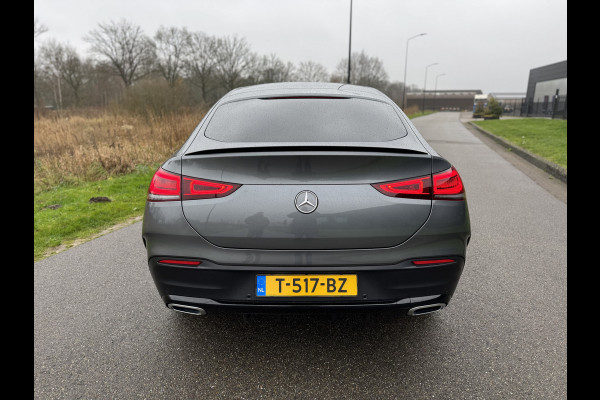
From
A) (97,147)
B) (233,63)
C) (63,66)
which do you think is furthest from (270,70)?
(97,147)

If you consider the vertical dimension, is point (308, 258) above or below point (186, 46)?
below

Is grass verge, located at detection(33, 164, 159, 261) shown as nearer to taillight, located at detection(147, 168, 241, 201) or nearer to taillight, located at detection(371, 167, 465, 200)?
taillight, located at detection(147, 168, 241, 201)

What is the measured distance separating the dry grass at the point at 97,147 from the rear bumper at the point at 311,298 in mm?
7720

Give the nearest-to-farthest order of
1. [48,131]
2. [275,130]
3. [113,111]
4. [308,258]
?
1. [308,258]
2. [275,130]
3. [48,131]
4. [113,111]

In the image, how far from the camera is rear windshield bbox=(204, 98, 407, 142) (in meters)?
2.36

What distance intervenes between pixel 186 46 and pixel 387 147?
5331 cm

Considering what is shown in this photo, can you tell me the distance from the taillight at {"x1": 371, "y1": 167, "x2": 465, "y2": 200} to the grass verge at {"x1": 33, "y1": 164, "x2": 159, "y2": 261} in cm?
383

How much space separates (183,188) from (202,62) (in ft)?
170

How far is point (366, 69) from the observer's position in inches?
2965

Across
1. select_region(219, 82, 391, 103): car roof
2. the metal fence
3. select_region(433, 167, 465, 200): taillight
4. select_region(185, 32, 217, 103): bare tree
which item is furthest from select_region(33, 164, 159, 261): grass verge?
select_region(185, 32, 217, 103): bare tree

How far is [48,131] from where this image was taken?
12.1 metres
